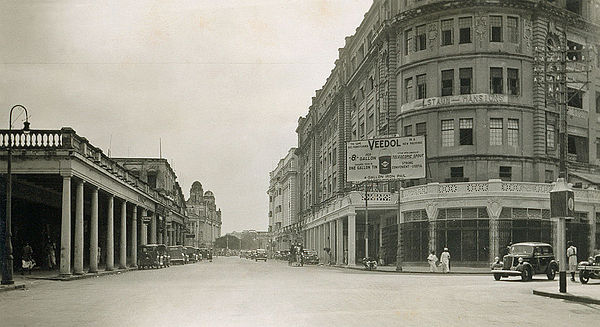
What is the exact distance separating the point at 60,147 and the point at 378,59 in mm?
34367

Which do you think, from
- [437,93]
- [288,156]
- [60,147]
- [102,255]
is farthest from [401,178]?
[288,156]

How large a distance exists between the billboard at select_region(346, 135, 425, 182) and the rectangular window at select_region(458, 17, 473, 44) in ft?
28.0

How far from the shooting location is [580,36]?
55.8m

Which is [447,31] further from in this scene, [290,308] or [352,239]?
[290,308]

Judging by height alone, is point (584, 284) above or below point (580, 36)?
below

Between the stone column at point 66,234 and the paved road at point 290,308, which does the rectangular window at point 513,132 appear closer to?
the paved road at point 290,308

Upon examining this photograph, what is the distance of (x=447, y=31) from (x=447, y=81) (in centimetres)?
361

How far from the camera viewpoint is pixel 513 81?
5106 cm

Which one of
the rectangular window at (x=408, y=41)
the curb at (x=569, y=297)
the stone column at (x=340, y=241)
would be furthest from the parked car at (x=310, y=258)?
the curb at (x=569, y=297)

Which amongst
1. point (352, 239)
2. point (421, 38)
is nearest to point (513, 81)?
point (421, 38)

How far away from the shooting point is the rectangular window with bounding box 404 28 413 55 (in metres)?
53.8

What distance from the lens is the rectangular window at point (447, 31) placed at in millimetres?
51219

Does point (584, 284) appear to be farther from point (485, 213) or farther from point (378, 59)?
point (378, 59)

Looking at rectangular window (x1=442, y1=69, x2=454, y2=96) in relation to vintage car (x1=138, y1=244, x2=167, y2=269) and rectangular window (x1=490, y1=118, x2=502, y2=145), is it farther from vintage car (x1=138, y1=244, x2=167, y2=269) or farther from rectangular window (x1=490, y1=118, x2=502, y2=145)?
vintage car (x1=138, y1=244, x2=167, y2=269)
